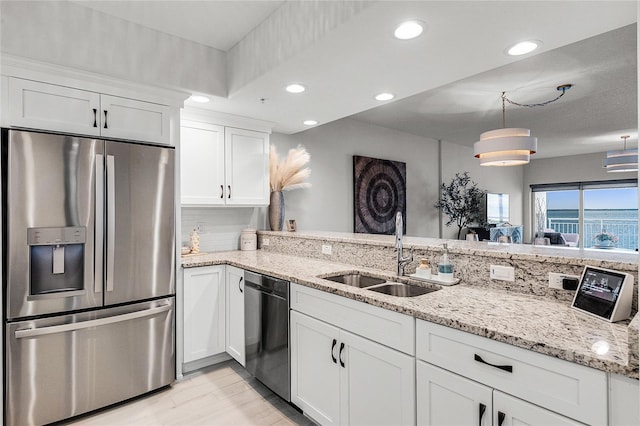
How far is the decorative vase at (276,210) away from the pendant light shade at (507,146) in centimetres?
208

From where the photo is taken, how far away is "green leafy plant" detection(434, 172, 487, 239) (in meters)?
6.19

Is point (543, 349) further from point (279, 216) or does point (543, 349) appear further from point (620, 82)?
point (620, 82)

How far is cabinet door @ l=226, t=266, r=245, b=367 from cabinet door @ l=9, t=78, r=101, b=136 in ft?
4.52

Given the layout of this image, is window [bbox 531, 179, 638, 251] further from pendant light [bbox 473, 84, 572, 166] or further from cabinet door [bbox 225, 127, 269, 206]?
cabinet door [bbox 225, 127, 269, 206]

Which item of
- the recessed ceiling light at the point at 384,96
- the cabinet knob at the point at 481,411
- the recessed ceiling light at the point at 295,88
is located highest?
the recessed ceiling light at the point at 384,96

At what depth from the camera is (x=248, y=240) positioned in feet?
11.4

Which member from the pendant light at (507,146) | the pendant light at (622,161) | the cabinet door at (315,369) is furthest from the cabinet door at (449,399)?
the pendant light at (622,161)

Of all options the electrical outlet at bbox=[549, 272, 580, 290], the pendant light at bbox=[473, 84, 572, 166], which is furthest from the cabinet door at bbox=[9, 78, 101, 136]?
the pendant light at bbox=[473, 84, 572, 166]

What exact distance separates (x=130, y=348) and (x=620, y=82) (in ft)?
16.3

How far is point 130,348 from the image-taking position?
2322 millimetres

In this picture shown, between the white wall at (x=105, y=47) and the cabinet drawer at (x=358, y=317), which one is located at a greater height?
the white wall at (x=105, y=47)

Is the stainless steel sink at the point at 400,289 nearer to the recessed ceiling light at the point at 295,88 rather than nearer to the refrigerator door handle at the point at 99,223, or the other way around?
the recessed ceiling light at the point at 295,88

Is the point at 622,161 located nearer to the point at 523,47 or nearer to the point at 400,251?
the point at 523,47

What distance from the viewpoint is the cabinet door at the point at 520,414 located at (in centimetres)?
105
